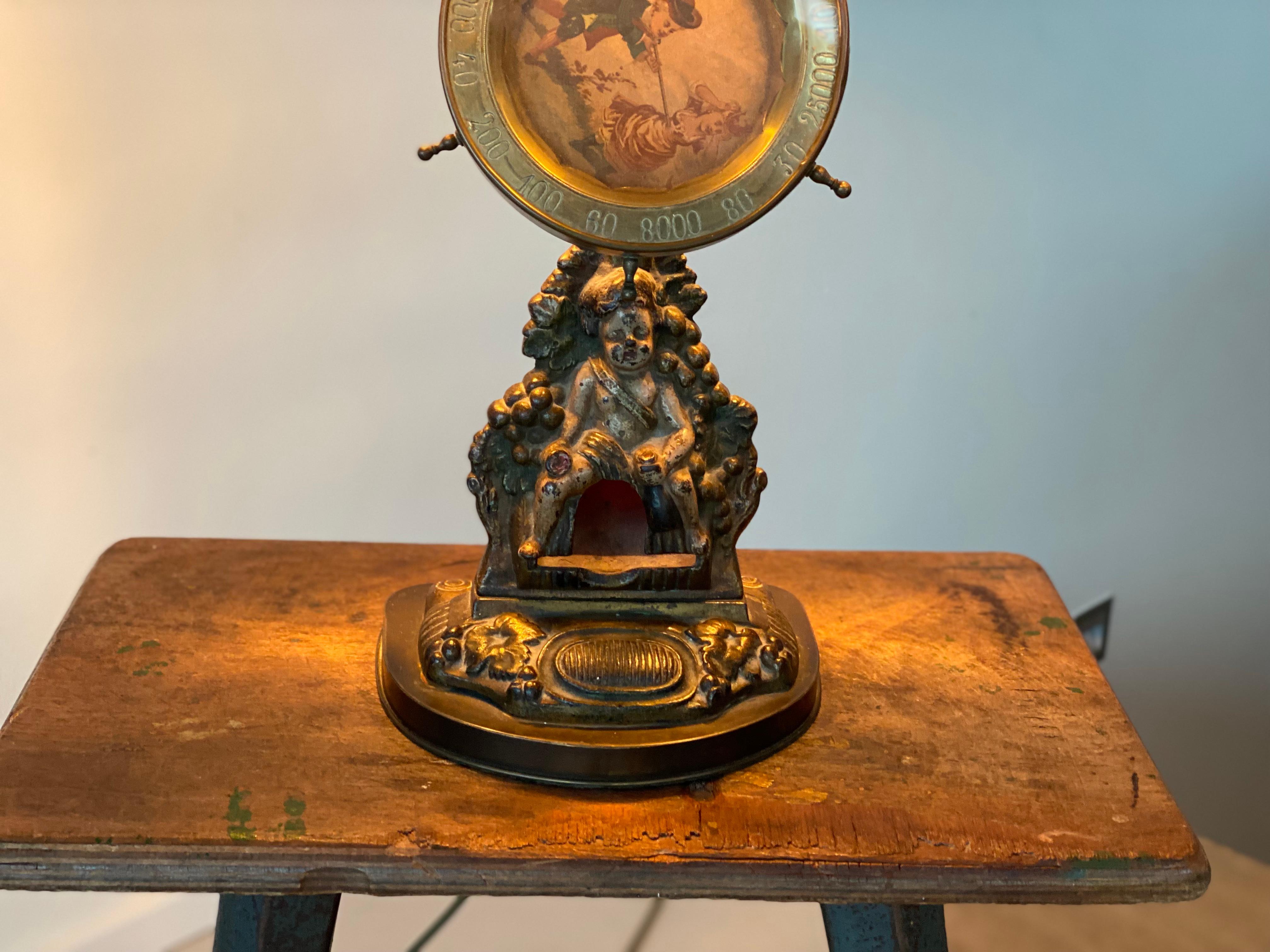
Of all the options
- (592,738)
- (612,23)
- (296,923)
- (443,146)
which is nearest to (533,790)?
(592,738)

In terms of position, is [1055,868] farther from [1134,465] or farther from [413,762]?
[1134,465]

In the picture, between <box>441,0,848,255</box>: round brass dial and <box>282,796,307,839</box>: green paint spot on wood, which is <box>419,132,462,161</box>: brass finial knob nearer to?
<box>441,0,848,255</box>: round brass dial

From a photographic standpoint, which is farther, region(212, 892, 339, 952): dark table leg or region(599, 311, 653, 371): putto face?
region(212, 892, 339, 952): dark table leg

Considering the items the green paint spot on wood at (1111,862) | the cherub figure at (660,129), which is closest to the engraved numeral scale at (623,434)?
the cherub figure at (660,129)

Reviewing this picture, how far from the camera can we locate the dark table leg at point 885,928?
154 centimetres

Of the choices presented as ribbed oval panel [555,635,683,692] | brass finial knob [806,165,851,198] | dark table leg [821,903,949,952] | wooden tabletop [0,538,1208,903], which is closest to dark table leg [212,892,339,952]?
wooden tabletop [0,538,1208,903]

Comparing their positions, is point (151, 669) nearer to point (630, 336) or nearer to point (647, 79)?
point (630, 336)

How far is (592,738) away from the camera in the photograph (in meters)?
1.32

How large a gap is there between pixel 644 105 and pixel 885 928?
36.3 inches

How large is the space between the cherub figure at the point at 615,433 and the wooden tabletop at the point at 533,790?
0.26 meters

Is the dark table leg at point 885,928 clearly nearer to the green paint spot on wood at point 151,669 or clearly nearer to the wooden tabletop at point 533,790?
the wooden tabletop at point 533,790

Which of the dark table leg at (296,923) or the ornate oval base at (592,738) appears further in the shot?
the dark table leg at (296,923)

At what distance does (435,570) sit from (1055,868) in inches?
34.1

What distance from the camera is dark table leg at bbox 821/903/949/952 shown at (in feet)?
5.05
